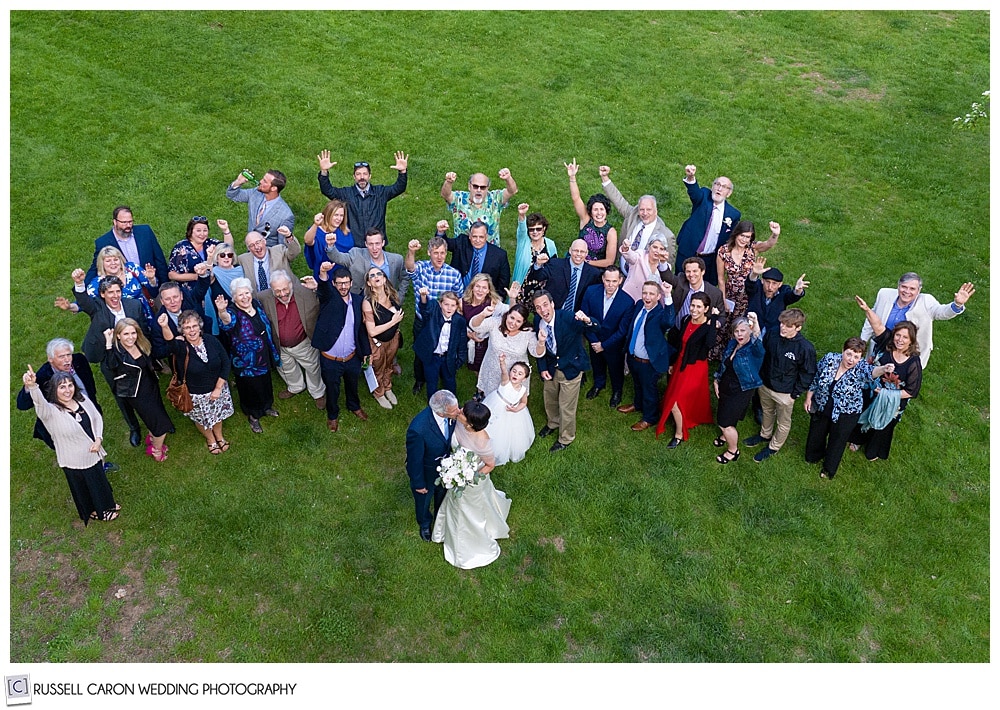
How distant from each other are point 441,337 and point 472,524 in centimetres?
234

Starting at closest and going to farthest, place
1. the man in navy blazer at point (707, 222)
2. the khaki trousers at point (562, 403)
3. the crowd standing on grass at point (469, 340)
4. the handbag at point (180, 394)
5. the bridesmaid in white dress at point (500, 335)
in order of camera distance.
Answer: the crowd standing on grass at point (469, 340) → the bridesmaid in white dress at point (500, 335) → the handbag at point (180, 394) → the khaki trousers at point (562, 403) → the man in navy blazer at point (707, 222)

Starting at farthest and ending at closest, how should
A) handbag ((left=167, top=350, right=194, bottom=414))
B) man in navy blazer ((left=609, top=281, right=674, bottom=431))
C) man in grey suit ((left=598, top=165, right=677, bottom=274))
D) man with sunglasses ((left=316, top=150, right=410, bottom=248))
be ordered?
man with sunglasses ((left=316, top=150, right=410, bottom=248)) < man in grey suit ((left=598, top=165, right=677, bottom=274)) < man in navy blazer ((left=609, top=281, right=674, bottom=431)) < handbag ((left=167, top=350, right=194, bottom=414))

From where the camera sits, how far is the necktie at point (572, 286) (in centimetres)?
1005

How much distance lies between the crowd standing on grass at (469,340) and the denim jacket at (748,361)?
2 centimetres

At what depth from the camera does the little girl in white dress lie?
870cm

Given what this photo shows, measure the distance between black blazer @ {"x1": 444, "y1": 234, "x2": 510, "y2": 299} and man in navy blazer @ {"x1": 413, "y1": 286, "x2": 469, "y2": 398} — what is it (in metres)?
0.87

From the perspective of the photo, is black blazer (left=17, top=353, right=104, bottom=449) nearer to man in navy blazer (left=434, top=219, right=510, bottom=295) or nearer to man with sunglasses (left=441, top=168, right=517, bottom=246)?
man in navy blazer (left=434, top=219, right=510, bottom=295)

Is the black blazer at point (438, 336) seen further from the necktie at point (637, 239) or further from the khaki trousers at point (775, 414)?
the khaki trousers at point (775, 414)

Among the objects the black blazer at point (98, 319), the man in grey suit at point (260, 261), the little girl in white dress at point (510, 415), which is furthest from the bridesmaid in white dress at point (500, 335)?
the black blazer at point (98, 319)

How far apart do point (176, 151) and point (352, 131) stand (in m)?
3.40

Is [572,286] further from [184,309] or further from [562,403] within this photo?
[184,309]

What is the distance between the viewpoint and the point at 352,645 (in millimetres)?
7758

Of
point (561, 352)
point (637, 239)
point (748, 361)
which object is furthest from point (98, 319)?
point (748, 361)

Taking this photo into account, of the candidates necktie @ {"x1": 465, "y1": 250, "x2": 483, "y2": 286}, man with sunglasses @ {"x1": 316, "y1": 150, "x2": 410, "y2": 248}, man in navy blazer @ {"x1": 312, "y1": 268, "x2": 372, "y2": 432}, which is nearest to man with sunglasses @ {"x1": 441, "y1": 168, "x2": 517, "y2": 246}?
necktie @ {"x1": 465, "y1": 250, "x2": 483, "y2": 286}
